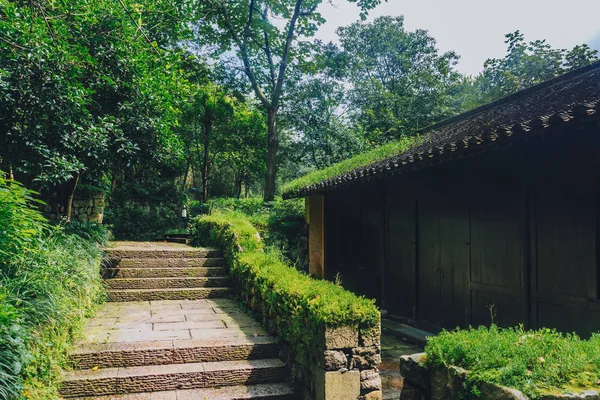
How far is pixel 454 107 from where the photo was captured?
2195 cm

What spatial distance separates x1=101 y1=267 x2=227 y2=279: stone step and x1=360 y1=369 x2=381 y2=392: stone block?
16.2 feet

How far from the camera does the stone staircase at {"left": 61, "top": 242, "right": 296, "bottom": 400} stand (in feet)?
14.6

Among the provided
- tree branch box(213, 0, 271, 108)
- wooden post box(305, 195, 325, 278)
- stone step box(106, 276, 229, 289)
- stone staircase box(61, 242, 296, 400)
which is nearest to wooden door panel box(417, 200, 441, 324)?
stone staircase box(61, 242, 296, 400)

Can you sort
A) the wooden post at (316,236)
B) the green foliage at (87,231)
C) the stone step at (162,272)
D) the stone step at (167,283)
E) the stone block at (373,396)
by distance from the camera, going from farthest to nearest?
the wooden post at (316,236) < the green foliage at (87,231) < the stone step at (162,272) < the stone step at (167,283) < the stone block at (373,396)

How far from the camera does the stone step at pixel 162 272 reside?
7863mm

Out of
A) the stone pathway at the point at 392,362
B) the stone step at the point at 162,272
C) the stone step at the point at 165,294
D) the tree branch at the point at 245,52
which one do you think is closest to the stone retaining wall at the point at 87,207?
the stone step at the point at 162,272

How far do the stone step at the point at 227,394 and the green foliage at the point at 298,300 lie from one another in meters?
0.46

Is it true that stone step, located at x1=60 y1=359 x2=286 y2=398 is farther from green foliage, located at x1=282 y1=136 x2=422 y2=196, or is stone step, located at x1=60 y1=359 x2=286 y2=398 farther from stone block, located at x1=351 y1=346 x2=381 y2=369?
green foliage, located at x1=282 y1=136 x2=422 y2=196

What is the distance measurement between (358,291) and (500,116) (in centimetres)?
469

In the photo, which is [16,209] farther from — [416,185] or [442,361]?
[416,185]

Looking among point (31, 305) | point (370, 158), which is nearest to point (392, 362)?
point (31, 305)

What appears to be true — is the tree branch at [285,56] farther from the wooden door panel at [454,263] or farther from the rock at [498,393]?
the rock at [498,393]

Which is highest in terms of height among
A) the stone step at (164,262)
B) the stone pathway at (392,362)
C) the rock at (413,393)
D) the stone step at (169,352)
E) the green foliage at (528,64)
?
the green foliage at (528,64)

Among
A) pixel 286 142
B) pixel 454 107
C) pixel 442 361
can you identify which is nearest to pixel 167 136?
pixel 442 361
